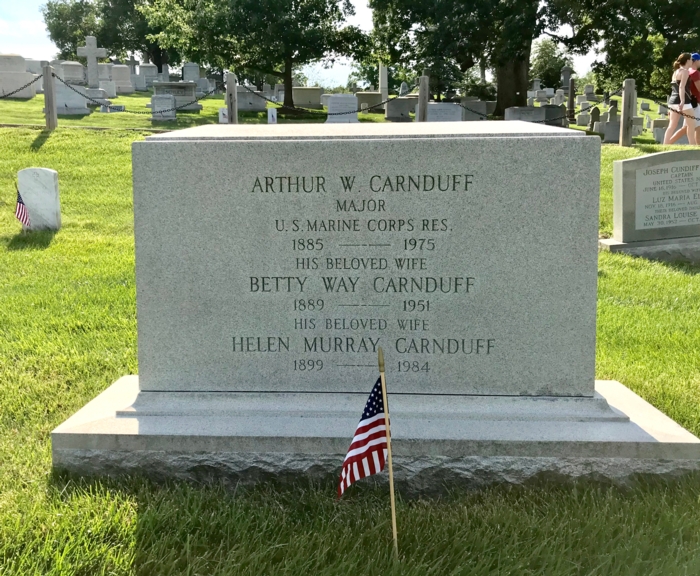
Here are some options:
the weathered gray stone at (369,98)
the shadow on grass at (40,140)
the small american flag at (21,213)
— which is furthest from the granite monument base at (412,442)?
the weathered gray stone at (369,98)

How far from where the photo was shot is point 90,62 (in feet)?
113

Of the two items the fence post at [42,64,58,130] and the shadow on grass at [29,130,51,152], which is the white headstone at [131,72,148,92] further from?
the shadow on grass at [29,130,51,152]

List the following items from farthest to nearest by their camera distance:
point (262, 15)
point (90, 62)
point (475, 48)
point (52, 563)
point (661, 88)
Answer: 1. point (661, 88)
2. point (90, 62)
3. point (262, 15)
4. point (475, 48)
5. point (52, 563)

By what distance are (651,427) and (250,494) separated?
1848 mm

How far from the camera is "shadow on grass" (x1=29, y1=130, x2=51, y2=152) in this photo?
46.5 ft

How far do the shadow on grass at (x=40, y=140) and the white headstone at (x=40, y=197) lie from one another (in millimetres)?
5292

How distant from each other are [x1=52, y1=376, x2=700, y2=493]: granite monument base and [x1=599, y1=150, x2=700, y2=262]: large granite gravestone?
563 centimetres

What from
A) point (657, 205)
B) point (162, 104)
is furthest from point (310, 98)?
point (657, 205)

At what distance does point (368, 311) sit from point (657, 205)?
645cm

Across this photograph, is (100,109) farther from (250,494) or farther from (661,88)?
(661,88)

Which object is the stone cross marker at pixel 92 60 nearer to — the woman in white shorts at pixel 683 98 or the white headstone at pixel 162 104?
the white headstone at pixel 162 104

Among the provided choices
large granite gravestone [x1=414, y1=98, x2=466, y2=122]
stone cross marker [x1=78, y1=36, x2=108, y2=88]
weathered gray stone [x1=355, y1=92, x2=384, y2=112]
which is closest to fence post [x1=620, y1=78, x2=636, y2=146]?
large granite gravestone [x1=414, y1=98, x2=466, y2=122]

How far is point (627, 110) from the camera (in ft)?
51.7

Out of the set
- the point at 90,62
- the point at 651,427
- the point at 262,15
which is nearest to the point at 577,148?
the point at 651,427
